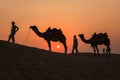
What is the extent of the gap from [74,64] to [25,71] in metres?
4.82

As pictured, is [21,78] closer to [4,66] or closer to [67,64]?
[4,66]

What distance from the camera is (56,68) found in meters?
18.1

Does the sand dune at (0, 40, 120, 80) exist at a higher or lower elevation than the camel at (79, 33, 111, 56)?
lower

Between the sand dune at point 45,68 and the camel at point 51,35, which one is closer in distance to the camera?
the sand dune at point 45,68

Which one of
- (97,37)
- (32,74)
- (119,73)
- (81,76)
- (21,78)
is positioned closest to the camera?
(21,78)

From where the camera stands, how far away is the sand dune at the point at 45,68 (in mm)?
15695

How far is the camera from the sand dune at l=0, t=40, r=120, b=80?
1570 centimetres

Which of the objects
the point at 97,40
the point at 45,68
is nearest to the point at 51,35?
the point at 97,40

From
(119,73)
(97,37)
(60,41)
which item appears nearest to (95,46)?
(97,37)

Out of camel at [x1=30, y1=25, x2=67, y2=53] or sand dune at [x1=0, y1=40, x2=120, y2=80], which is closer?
sand dune at [x1=0, y1=40, x2=120, y2=80]

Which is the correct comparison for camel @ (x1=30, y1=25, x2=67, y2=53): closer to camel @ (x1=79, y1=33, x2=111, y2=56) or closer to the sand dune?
camel @ (x1=79, y1=33, x2=111, y2=56)

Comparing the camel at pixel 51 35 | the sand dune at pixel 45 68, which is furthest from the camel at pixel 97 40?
the sand dune at pixel 45 68

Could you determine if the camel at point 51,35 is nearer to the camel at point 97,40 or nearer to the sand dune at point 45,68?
the camel at point 97,40

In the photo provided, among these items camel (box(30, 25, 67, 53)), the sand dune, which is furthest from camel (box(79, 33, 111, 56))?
the sand dune
